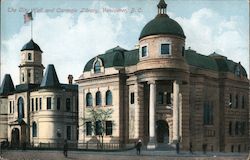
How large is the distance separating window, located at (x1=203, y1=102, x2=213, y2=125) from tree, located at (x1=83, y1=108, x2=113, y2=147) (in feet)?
17.2

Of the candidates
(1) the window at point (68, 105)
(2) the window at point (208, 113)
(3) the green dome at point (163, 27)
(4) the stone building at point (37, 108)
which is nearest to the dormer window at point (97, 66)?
(4) the stone building at point (37, 108)

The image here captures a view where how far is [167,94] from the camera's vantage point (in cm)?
2845

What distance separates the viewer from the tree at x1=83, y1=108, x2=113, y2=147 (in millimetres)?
29983

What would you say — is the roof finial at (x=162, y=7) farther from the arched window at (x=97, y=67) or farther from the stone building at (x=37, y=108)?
the stone building at (x=37, y=108)

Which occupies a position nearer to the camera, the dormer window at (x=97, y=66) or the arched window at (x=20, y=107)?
the dormer window at (x=97, y=66)

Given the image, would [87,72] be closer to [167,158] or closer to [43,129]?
[43,129]

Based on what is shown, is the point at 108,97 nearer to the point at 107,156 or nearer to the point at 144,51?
the point at 144,51

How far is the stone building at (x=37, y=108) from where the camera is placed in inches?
1243

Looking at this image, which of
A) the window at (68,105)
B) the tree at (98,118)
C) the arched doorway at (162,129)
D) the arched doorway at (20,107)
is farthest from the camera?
the arched doorway at (20,107)

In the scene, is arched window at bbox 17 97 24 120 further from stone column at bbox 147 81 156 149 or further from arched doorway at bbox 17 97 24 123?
stone column at bbox 147 81 156 149

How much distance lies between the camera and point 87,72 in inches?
1177

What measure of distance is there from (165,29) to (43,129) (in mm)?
10118

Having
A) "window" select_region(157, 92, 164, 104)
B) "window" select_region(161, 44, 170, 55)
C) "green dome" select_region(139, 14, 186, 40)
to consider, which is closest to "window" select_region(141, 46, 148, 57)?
"green dome" select_region(139, 14, 186, 40)

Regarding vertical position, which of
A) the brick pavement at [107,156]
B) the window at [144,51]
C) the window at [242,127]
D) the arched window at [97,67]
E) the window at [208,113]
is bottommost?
the brick pavement at [107,156]
